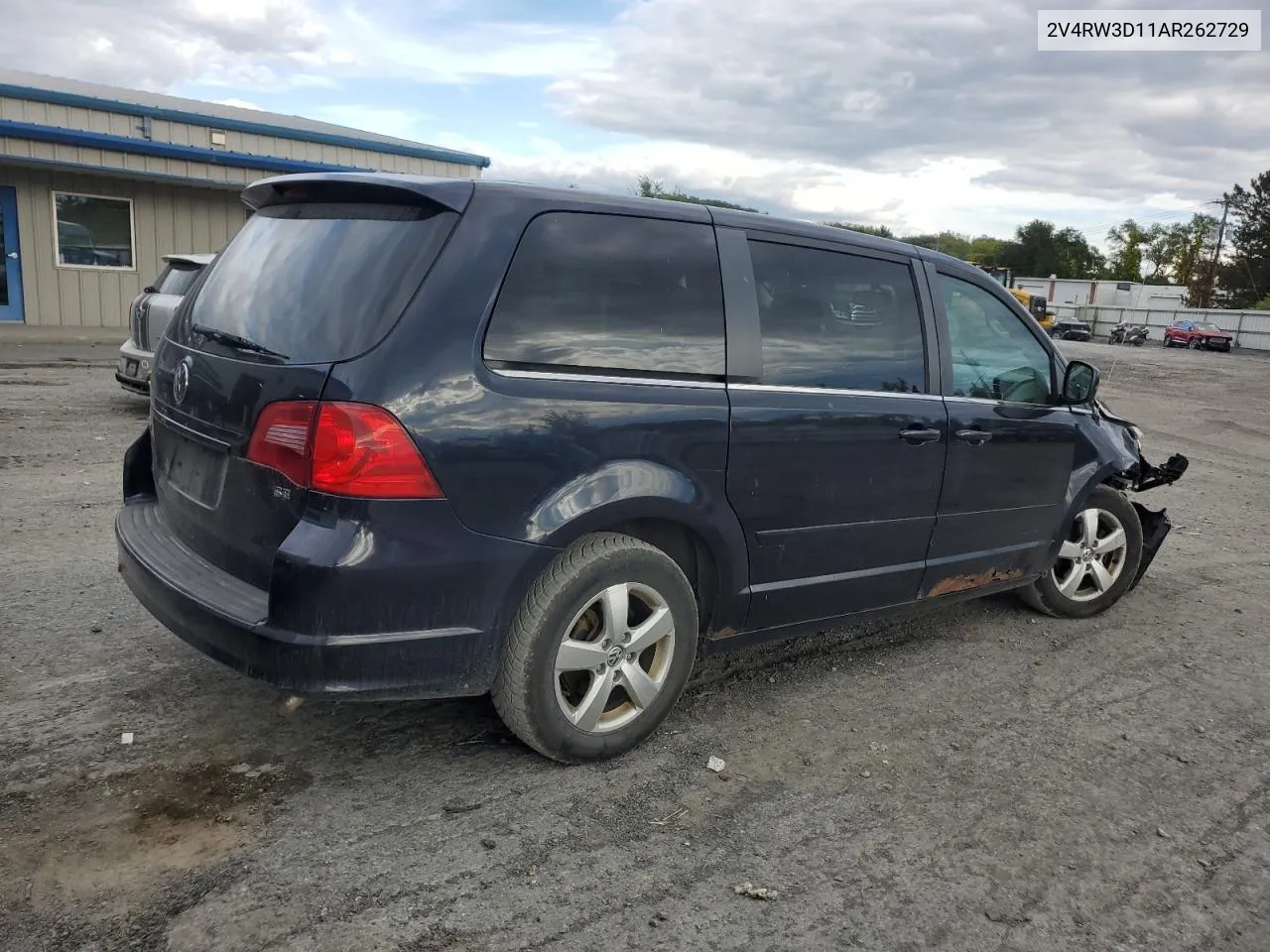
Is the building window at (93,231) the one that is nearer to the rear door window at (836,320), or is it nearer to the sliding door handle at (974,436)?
the rear door window at (836,320)

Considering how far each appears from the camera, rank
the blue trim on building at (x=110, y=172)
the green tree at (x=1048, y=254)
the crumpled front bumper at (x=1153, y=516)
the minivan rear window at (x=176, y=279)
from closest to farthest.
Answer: the crumpled front bumper at (x=1153, y=516) → the minivan rear window at (x=176, y=279) → the blue trim on building at (x=110, y=172) → the green tree at (x=1048, y=254)

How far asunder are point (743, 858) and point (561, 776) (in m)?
0.69

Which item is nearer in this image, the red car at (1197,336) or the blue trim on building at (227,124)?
the blue trim on building at (227,124)

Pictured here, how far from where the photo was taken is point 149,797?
294 cm

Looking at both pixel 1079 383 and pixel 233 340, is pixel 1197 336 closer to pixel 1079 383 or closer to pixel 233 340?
pixel 1079 383

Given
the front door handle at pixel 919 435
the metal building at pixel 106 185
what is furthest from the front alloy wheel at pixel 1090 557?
the metal building at pixel 106 185

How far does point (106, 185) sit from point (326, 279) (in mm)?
18482

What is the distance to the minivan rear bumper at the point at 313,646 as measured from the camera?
109 inches

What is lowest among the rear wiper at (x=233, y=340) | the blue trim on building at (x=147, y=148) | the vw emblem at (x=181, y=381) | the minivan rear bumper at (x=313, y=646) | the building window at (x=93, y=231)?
the minivan rear bumper at (x=313, y=646)

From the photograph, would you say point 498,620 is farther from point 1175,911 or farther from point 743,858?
point 1175,911

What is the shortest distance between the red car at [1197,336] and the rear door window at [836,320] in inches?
2122

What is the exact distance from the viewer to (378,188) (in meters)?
3.08

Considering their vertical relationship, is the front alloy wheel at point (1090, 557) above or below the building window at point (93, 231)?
below

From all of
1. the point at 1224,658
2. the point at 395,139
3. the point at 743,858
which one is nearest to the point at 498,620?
the point at 743,858
